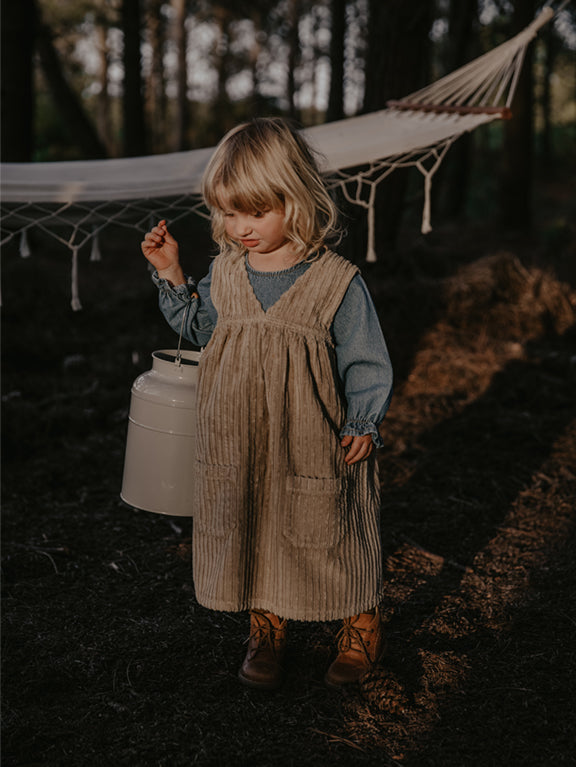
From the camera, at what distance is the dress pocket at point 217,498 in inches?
62.2

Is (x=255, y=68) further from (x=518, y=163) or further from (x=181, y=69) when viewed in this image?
(x=518, y=163)

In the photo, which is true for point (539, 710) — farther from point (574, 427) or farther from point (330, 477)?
point (574, 427)

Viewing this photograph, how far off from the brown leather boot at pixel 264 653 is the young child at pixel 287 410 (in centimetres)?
10

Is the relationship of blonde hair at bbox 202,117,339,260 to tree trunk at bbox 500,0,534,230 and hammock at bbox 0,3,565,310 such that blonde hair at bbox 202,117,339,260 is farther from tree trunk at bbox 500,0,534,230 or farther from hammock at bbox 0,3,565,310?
tree trunk at bbox 500,0,534,230

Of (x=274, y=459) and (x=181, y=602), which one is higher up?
(x=274, y=459)

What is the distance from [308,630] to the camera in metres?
1.94

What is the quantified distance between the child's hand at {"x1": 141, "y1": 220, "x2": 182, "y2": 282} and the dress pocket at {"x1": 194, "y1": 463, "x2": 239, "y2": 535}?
452 millimetres

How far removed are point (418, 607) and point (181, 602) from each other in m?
0.66

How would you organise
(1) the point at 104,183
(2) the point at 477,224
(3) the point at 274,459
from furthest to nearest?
(2) the point at 477,224, (1) the point at 104,183, (3) the point at 274,459

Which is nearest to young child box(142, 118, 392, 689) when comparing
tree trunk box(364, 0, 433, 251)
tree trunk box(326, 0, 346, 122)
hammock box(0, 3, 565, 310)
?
hammock box(0, 3, 565, 310)

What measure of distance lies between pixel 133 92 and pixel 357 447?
26.7 feet

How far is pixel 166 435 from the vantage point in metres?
1.82

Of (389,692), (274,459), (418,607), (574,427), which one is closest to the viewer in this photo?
(274,459)

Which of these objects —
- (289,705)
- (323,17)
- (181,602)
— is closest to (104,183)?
(181,602)
